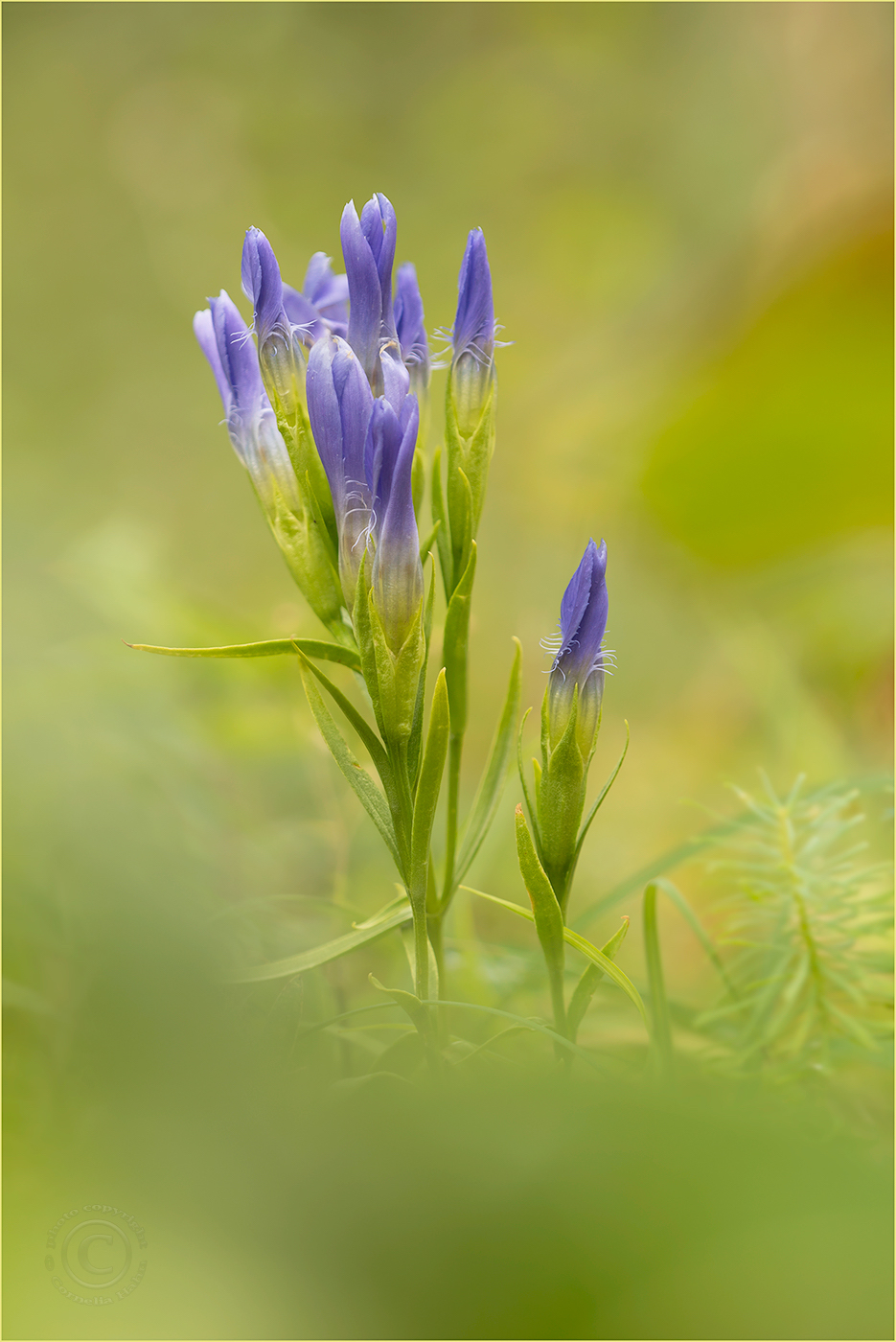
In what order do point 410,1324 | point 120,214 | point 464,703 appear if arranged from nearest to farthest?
point 410,1324 < point 464,703 < point 120,214

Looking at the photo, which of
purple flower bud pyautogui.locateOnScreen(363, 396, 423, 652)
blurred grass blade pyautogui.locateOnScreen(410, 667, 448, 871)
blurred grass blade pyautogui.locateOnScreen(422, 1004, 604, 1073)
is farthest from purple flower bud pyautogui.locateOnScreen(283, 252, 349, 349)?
blurred grass blade pyautogui.locateOnScreen(422, 1004, 604, 1073)

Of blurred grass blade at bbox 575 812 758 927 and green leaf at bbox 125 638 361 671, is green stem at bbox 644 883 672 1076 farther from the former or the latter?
green leaf at bbox 125 638 361 671

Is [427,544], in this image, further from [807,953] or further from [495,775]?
[807,953]

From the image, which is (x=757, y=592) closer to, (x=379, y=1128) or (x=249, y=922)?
(x=249, y=922)

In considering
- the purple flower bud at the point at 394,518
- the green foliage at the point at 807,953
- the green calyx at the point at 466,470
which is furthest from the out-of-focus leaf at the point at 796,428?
the purple flower bud at the point at 394,518

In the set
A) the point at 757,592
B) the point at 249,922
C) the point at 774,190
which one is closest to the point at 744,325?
the point at 757,592

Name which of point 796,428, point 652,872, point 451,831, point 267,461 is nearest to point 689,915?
point 652,872
